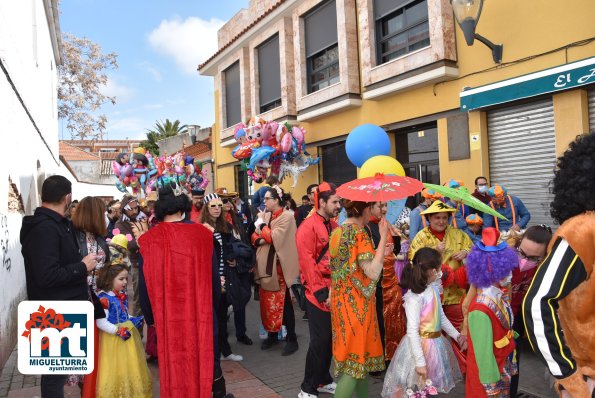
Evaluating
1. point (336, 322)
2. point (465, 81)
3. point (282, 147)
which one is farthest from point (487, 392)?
point (282, 147)

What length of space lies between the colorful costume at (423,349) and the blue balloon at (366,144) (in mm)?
4529

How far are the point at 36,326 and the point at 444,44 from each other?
26.9 feet

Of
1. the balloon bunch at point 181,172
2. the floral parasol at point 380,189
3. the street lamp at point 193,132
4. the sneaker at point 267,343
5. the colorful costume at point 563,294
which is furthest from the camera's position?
the street lamp at point 193,132

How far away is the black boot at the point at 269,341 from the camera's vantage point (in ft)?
18.6

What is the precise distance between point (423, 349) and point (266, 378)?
1765mm

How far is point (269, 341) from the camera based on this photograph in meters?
5.70

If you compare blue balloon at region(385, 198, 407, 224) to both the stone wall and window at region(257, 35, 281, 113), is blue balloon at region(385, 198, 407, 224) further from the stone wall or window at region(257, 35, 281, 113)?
the stone wall

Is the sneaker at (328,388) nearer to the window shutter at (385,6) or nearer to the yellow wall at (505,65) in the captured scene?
the yellow wall at (505,65)

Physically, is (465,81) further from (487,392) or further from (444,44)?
(487,392)

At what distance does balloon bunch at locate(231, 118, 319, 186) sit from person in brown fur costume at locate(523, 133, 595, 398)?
9440 mm

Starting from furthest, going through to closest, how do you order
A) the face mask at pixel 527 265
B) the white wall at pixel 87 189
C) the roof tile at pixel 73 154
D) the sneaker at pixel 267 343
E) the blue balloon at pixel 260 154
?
the roof tile at pixel 73 154, the white wall at pixel 87 189, the blue balloon at pixel 260 154, the sneaker at pixel 267 343, the face mask at pixel 527 265

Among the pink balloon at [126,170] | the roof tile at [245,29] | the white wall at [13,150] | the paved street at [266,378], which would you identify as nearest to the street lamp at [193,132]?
the roof tile at [245,29]

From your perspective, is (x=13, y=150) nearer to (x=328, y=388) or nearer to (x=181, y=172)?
(x=328, y=388)

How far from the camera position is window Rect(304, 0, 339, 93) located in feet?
39.0
